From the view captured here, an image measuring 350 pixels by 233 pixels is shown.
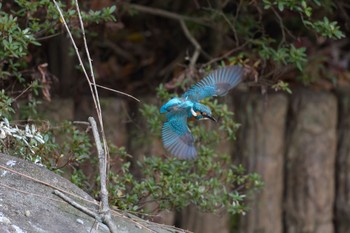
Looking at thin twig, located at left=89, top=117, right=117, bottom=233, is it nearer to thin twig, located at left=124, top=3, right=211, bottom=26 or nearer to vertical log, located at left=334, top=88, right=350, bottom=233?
thin twig, located at left=124, top=3, right=211, bottom=26

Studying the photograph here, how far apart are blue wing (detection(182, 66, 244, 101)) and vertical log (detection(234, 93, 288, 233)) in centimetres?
166

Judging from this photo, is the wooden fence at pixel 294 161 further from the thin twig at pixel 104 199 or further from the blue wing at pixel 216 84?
the thin twig at pixel 104 199

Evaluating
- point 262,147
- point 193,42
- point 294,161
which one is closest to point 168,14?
point 193,42

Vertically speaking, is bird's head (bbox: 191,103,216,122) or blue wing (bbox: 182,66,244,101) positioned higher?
blue wing (bbox: 182,66,244,101)

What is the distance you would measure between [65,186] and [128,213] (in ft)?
1.19

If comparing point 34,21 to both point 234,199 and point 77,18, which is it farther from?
point 234,199

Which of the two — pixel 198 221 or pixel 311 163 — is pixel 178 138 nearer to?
pixel 198 221

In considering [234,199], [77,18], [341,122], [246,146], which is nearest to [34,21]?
[77,18]

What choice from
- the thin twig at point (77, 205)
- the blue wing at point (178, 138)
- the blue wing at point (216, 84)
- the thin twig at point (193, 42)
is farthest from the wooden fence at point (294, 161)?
the thin twig at point (77, 205)

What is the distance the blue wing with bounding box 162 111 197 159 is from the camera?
4.34m

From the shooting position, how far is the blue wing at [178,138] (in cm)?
434

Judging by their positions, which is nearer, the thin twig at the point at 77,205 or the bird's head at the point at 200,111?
the thin twig at the point at 77,205

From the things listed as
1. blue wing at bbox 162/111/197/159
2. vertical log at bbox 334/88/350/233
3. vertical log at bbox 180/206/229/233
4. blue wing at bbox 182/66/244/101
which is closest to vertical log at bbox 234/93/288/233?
vertical log at bbox 180/206/229/233

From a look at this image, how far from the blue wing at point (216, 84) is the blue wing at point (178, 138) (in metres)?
0.14
